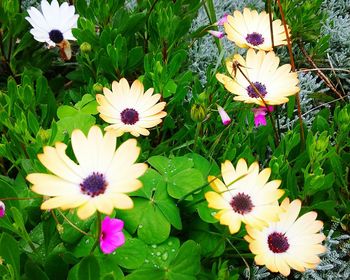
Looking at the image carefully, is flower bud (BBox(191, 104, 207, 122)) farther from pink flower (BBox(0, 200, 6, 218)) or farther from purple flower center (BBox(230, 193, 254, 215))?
pink flower (BBox(0, 200, 6, 218))

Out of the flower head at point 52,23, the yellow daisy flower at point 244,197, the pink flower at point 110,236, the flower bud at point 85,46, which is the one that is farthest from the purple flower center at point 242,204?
the flower head at point 52,23

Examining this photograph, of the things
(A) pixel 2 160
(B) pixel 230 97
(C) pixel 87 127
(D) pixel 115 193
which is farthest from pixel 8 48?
(D) pixel 115 193

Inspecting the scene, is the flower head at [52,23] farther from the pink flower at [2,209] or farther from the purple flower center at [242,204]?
the purple flower center at [242,204]

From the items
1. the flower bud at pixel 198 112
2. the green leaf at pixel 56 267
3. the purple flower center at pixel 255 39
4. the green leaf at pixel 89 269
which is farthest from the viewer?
the purple flower center at pixel 255 39

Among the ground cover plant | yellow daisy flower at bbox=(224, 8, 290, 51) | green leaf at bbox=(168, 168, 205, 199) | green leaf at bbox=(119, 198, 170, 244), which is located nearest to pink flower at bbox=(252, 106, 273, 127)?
Answer: the ground cover plant

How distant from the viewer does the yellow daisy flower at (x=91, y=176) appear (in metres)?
0.80

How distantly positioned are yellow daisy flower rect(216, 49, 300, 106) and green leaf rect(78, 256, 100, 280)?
48 centimetres

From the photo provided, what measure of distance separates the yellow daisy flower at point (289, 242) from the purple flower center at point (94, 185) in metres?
0.27

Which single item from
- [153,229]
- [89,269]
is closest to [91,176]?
[89,269]

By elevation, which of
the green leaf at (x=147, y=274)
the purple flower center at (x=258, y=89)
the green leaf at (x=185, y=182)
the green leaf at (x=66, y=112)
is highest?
the green leaf at (x=66, y=112)

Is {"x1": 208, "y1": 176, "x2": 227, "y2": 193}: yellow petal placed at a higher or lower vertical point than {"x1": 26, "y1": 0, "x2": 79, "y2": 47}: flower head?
lower

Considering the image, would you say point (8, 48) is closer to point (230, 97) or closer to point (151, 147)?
point (151, 147)

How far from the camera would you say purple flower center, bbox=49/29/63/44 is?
1.54 metres

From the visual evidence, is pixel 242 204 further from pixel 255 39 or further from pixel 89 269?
pixel 255 39
